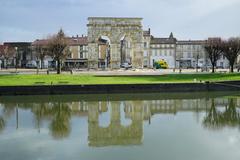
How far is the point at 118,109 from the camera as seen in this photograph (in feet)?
97.4

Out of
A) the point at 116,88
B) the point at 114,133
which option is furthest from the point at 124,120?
the point at 116,88

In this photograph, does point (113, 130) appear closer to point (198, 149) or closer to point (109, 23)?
point (198, 149)

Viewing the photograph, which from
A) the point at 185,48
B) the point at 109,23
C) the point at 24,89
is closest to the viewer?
the point at 24,89

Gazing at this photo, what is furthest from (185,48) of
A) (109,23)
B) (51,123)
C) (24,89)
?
(51,123)

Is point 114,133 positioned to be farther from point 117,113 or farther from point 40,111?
point 40,111

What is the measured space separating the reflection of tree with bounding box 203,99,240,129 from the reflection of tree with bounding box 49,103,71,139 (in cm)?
746

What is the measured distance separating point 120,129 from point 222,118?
7110 millimetres

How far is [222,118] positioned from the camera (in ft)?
82.2

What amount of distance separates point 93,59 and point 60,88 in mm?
53249

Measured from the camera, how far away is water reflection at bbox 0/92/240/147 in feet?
65.4

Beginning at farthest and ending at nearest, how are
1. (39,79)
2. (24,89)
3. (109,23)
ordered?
1. (109,23)
2. (39,79)
3. (24,89)

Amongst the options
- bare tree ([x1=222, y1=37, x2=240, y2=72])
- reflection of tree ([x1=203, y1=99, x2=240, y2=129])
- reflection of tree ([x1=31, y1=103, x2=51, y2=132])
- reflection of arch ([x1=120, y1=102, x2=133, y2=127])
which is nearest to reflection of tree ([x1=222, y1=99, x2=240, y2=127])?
reflection of tree ([x1=203, y1=99, x2=240, y2=129])

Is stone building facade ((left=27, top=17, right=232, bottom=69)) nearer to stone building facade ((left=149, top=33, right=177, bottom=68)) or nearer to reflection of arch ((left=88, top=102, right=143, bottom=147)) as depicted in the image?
stone building facade ((left=149, top=33, right=177, bottom=68))

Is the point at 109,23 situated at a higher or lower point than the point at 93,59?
higher
